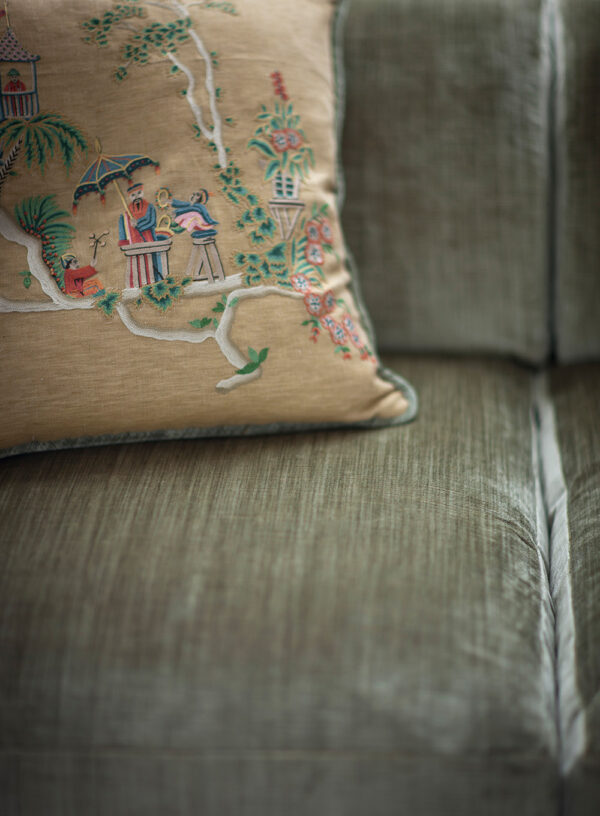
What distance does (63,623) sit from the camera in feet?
2.26

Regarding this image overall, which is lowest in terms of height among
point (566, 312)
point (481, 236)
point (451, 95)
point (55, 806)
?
point (55, 806)

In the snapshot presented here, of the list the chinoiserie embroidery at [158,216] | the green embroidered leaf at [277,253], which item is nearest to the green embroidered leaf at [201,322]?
the chinoiserie embroidery at [158,216]

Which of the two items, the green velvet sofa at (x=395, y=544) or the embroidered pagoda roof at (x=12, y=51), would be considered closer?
the green velvet sofa at (x=395, y=544)

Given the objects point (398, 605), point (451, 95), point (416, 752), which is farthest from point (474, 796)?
point (451, 95)

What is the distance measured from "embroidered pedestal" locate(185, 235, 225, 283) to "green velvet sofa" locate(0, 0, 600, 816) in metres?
0.21

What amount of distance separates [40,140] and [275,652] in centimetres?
64

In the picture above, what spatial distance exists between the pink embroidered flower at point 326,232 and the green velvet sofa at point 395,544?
19 cm

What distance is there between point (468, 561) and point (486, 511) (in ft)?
0.30

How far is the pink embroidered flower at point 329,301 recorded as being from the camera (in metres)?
0.90

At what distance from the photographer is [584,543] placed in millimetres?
819

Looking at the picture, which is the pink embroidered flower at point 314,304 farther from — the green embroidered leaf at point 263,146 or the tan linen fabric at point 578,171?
the tan linen fabric at point 578,171

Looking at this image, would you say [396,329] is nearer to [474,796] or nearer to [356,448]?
[356,448]

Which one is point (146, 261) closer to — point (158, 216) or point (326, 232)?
point (158, 216)

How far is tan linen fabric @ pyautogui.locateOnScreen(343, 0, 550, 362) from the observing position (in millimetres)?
1082
